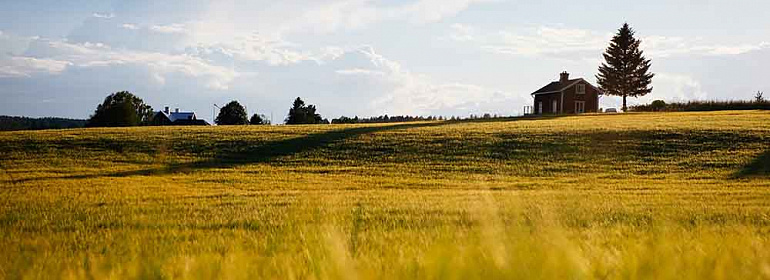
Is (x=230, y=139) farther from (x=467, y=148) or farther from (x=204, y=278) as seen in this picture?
(x=204, y=278)

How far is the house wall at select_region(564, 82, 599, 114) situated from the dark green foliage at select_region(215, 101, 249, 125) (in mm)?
43009

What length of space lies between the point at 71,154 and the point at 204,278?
136 feet

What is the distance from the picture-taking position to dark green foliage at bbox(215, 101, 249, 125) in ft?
299

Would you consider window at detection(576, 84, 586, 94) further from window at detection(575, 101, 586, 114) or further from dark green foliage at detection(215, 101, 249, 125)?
dark green foliage at detection(215, 101, 249, 125)

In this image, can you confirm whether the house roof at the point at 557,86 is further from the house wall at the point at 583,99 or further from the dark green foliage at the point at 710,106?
the dark green foliage at the point at 710,106

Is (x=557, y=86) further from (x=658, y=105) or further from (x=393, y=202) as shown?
(x=393, y=202)

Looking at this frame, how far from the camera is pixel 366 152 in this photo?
3875cm

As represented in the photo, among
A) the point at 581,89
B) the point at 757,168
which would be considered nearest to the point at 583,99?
the point at 581,89

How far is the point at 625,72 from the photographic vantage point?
89.9 metres

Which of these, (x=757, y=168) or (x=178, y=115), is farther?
(x=178, y=115)

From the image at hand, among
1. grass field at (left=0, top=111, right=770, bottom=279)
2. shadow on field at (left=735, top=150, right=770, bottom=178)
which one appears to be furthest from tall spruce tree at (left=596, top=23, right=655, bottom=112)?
shadow on field at (left=735, top=150, right=770, bottom=178)

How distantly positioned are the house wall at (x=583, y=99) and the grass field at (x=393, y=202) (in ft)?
105

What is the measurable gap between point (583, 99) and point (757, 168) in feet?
179

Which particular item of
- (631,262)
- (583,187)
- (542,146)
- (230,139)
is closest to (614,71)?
(542,146)
